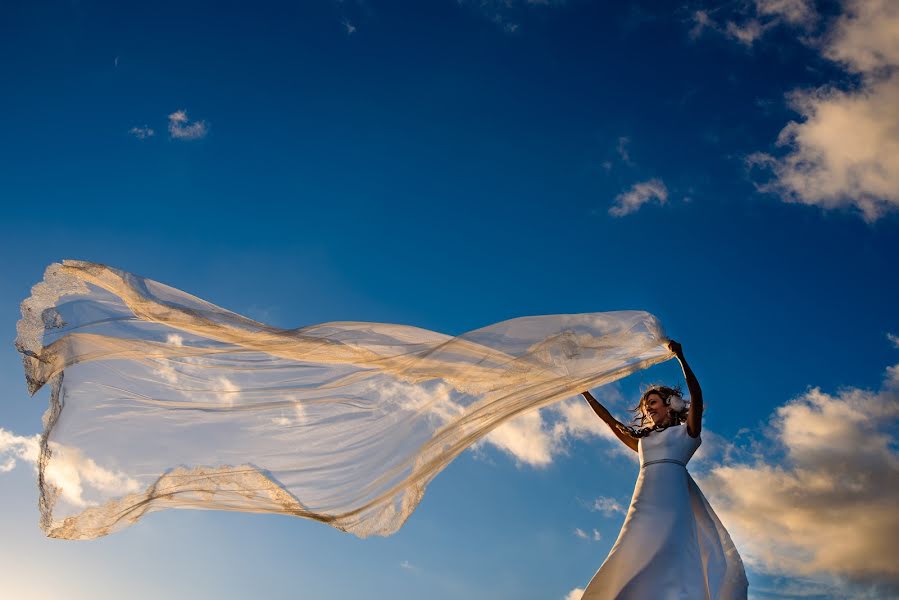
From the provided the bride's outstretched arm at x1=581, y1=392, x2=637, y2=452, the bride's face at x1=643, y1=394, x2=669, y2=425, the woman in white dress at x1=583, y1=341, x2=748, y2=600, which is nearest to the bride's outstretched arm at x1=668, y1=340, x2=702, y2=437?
the woman in white dress at x1=583, y1=341, x2=748, y2=600

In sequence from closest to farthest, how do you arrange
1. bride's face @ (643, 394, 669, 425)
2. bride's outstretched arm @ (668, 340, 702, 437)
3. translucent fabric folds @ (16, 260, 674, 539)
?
translucent fabric folds @ (16, 260, 674, 539) → bride's outstretched arm @ (668, 340, 702, 437) → bride's face @ (643, 394, 669, 425)

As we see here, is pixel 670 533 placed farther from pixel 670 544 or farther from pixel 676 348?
pixel 676 348

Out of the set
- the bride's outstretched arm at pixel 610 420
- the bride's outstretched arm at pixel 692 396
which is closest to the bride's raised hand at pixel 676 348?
the bride's outstretched arm at pixel 692 396

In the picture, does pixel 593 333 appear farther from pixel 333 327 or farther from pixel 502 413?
pixel 333 327

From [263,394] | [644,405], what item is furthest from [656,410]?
[263,394]

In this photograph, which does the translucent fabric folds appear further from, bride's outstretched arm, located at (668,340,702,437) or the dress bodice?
the dress bodice

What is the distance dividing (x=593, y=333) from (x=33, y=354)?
200 inches

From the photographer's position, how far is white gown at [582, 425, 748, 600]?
7.30m

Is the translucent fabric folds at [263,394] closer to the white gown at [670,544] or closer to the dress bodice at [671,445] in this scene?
the dress bodice at [671,445]

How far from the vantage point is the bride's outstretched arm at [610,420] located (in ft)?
27.6

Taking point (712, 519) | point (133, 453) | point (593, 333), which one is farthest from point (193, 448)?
point (712, 519)

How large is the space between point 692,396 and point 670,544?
1.37m

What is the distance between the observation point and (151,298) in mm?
7734

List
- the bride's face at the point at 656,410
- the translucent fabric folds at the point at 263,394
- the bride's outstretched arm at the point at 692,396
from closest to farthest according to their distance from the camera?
the translucent fabric folds at the point at 263,394 < the bride's outstretched arm at the point at 692,396 < the bride's face at the point at 656,410
